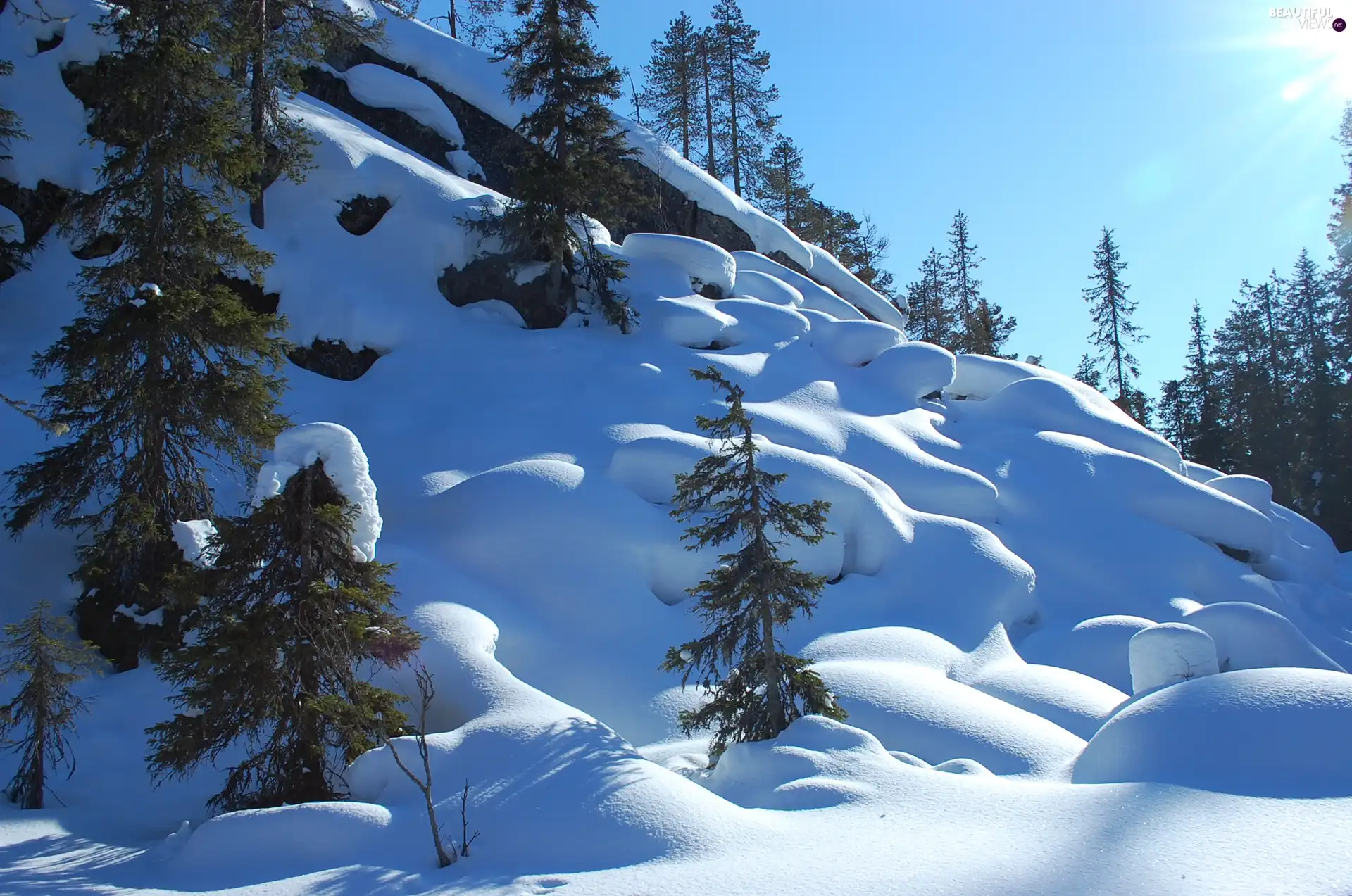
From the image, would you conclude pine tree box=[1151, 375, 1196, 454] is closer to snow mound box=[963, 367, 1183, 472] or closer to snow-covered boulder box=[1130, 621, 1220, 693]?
snow mound box=[963, 367, 1183, 472]

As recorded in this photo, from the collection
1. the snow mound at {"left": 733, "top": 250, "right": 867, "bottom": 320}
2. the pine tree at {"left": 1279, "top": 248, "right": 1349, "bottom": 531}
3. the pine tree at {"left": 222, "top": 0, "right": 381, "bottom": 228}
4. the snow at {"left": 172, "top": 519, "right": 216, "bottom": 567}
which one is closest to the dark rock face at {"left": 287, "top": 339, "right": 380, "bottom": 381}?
the pine tree at {"left": 222, "top": 0, "right": 381, "bottom": 228}

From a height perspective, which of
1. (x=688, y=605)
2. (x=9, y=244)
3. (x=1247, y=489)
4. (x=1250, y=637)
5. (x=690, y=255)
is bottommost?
(x=1250, y=637)

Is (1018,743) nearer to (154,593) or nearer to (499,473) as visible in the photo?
(499,473)

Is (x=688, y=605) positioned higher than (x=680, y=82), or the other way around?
(x=680, y=82)

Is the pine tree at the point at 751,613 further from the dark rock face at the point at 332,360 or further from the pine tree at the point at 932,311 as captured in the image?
the pine tree at the point at 932,311

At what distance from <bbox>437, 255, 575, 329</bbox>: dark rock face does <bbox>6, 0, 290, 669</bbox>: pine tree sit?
8.62 m

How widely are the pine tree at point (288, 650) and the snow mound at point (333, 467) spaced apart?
9 cm

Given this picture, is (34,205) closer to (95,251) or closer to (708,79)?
(95,251)

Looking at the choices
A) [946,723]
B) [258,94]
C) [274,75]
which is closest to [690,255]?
[274,75]

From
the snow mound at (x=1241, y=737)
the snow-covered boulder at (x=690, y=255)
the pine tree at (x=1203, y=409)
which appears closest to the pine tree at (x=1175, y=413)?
the pine tree at (x=1203, y=409)

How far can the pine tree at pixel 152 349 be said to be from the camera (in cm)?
1013

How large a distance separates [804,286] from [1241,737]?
22534mm

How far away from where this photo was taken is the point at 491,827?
6562 mm

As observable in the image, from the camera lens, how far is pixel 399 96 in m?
24.0
